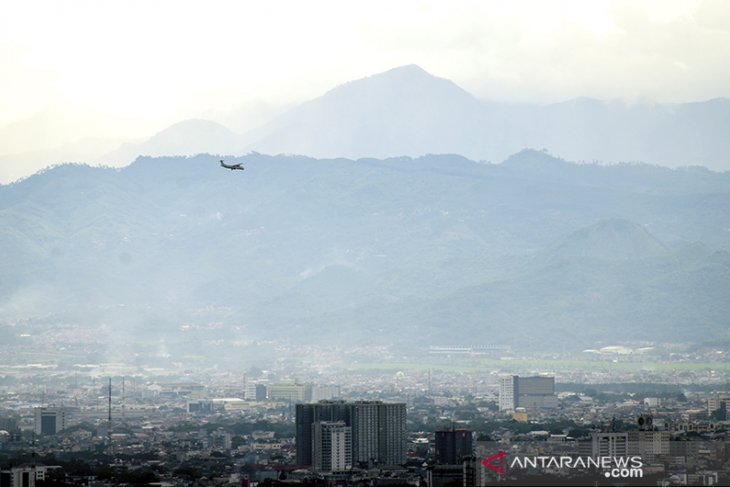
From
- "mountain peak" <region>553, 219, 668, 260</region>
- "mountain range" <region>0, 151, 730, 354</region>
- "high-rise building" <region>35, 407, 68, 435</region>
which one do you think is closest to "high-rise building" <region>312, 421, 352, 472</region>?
"high-rise building" <region>35, 407, 68, 435</region>

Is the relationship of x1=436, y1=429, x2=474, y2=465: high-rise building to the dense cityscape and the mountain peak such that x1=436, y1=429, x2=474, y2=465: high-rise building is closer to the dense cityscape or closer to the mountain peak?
the dense cityscape

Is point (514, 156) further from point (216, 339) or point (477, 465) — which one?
point (477, 465)

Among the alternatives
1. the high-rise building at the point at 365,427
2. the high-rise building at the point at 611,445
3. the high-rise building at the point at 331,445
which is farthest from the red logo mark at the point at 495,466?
the high-rise building at the point at 365,427

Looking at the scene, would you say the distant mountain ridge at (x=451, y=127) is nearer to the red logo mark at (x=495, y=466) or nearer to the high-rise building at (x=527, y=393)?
the high-rise building at (x=527, y=393)

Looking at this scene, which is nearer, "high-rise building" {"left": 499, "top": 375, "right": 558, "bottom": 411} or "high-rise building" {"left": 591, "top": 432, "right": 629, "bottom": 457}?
"high-rise building" {"left": 591, "top": 432, "right": 629, "bottom": 457}

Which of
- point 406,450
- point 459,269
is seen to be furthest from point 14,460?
point 459,269

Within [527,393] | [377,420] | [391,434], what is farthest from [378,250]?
[391,434]

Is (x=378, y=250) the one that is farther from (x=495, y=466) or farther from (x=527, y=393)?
(x=495, y=466)
